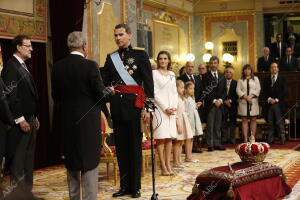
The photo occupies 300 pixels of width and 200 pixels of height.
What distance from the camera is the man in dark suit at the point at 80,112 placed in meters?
4.14

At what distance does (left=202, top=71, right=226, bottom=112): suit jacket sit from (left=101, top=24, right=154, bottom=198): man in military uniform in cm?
423

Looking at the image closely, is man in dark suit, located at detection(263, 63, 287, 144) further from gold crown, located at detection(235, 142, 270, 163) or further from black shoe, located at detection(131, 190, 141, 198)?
black shoe, located at detection(131, 190, 141, 198)

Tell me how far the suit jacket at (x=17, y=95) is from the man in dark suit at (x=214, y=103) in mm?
4773

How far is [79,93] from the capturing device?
4156 mm

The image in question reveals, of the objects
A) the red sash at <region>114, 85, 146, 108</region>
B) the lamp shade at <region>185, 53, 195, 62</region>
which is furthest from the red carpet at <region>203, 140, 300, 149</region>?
the red sash at <region>114, 85, 146, 108</region>

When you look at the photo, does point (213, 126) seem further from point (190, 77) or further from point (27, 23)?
point (27, 23)

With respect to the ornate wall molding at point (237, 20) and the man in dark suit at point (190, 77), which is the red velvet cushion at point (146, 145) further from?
the ornate wall molding at point (237, 20)

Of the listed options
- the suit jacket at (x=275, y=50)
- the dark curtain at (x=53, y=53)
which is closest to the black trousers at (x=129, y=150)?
the dark curtain at (x=53, y=53)

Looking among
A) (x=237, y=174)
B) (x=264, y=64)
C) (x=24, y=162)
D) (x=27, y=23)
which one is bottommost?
(x=237, y=174)

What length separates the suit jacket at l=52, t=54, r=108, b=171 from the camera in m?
4.14

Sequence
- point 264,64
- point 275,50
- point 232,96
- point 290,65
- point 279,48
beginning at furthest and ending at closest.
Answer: point 275,50
point 279,48
point 264,64
point 290,65
point 232,96

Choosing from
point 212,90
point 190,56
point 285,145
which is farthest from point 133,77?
point 190,56

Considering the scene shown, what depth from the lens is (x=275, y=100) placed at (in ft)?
33.4

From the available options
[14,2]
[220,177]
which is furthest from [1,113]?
[14,2]
